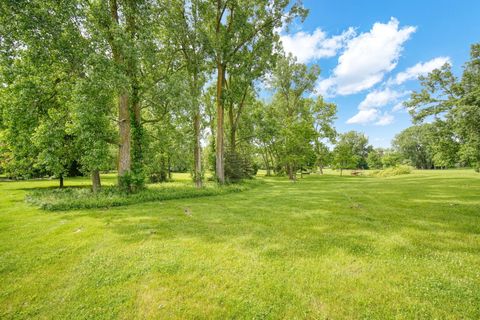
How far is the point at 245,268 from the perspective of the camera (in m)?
3.54

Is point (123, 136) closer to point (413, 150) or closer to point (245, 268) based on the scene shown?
point (245, 268)

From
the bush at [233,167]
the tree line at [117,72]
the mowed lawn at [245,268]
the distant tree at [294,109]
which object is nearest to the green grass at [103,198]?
the tree line at [117,72]

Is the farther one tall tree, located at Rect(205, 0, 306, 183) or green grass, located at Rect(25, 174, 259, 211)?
tall tree, located at Rect(205, 0, 306, 183)

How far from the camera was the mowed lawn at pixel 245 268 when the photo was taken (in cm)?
263

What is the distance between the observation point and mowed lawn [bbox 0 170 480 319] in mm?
2628

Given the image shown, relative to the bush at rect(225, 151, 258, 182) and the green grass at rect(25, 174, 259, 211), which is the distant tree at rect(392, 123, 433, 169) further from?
the green grass at rect(25, 174, 259, 211)

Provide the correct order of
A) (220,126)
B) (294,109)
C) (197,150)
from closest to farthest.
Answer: (197,150), (220,126), (294,109)

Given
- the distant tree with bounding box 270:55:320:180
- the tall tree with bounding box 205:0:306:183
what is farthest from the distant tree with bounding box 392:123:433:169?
the tall tree with bounding box 205:0:306:183

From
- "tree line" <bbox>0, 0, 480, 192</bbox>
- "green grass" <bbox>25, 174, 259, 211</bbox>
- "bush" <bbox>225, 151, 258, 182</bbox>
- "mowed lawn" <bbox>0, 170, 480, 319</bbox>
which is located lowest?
"mowed lawn" <bbox>0, 170, 480, 319</bbox>

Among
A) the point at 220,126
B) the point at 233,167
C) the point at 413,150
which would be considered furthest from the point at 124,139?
the point at 413,150

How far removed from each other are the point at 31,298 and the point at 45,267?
42.6 inches

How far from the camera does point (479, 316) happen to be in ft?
7.79

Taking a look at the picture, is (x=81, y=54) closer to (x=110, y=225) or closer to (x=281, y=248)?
(x=110, y=225)

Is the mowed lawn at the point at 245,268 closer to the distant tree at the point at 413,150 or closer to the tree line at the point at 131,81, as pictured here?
the tree line at the point at 131,81
